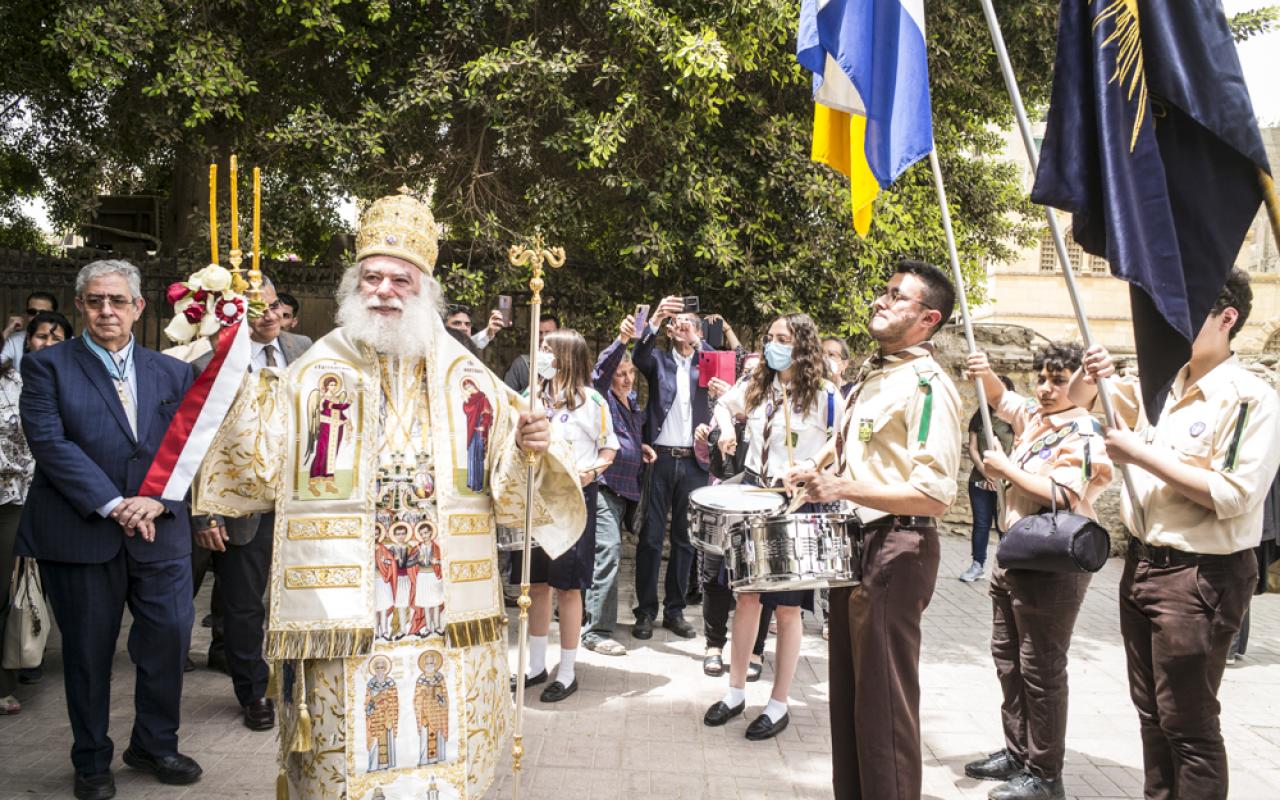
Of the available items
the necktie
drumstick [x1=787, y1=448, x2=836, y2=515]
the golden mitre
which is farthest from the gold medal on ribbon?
the necktie

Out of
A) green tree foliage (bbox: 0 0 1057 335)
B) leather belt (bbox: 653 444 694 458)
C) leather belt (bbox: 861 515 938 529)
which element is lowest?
leather belt (bbox: 861 515 938 529)

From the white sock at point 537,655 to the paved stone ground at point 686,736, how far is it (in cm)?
28

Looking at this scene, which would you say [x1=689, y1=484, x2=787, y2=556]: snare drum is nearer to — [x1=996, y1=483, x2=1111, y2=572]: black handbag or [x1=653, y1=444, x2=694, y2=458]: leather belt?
[x1=996, y1=483, x2=1111, y2=572]: black handbag

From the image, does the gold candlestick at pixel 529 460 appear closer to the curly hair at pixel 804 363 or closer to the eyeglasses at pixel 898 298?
the eyeglasses at pixel 898 298

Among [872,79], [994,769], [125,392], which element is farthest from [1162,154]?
[125,392]

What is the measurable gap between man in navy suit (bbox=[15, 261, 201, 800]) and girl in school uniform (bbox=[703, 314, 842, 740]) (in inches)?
109

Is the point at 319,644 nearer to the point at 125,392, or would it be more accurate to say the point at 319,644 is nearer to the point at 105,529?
the point at 105,529

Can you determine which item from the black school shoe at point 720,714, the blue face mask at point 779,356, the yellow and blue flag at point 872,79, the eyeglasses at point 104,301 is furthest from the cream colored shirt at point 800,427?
the eyeglasses at point 104,301

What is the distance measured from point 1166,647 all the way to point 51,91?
11.3 m

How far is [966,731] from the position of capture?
17.6 ft

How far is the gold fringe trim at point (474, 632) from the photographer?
3182mm

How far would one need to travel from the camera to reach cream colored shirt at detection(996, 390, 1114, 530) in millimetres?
4086

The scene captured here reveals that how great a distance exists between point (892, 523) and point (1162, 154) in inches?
60.6

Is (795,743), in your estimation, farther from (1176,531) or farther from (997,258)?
(997,258)
